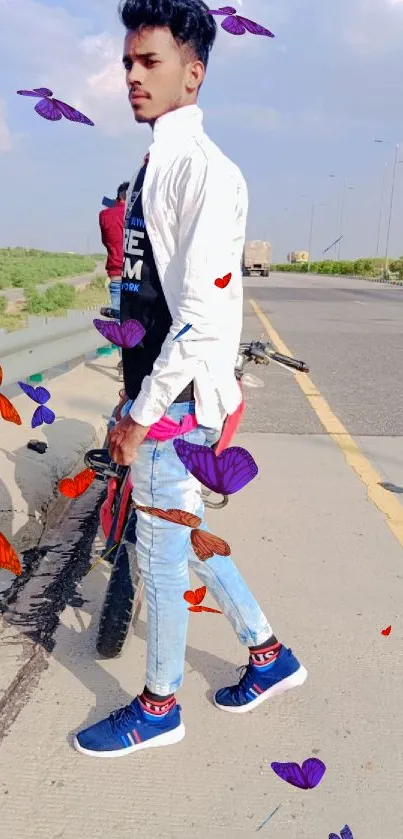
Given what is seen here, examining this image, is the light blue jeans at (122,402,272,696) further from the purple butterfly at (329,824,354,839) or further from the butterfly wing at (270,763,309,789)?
the purple butterfly at (329,824,354,839)

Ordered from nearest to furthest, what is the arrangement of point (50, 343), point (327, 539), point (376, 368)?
point (327, 539)
point (50, 343)
point (376, 368)

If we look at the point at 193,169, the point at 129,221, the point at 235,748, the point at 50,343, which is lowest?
the point at 235,748

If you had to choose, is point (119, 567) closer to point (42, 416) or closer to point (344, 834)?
point (42, 416)

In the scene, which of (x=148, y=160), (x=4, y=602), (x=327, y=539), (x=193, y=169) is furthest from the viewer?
(x=327, y=539)

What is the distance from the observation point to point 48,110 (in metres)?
2.20

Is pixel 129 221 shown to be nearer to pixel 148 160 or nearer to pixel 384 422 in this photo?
pixel 148 160

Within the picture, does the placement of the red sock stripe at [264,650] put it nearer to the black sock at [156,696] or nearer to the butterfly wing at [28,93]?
the black sock at [156,696]

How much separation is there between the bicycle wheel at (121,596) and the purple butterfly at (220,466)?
0.70m

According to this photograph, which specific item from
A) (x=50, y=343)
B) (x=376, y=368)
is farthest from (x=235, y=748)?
(x=376, y=368)

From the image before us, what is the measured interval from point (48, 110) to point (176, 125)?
48 centimetres

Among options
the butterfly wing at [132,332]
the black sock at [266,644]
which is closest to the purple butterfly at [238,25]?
the butterfly wing at [132,332]

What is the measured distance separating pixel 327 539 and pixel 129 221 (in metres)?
2.26

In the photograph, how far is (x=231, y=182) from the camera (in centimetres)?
189

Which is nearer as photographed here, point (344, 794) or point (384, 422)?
point (344, 794)
